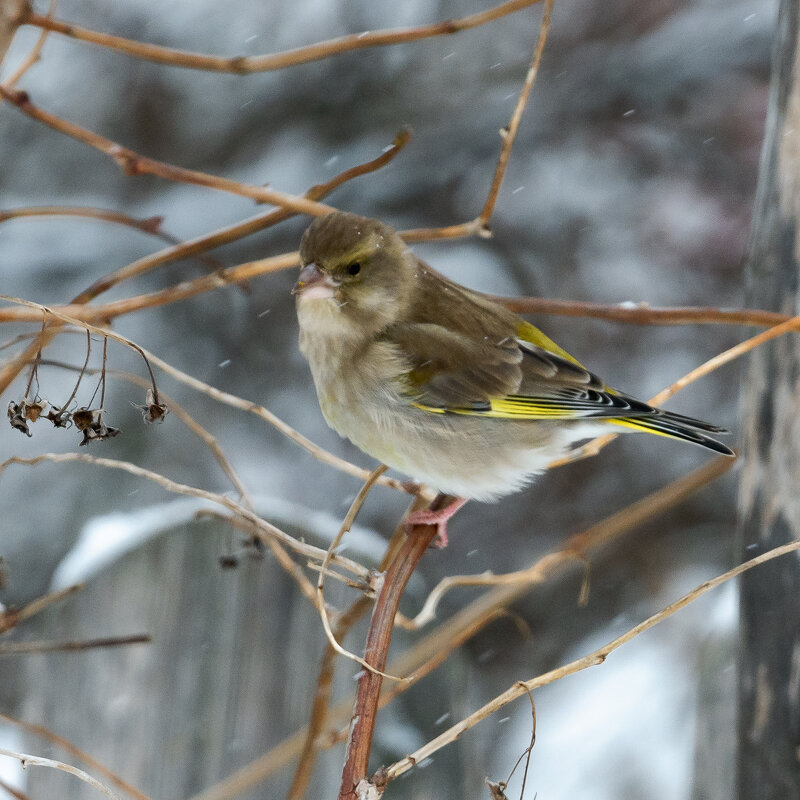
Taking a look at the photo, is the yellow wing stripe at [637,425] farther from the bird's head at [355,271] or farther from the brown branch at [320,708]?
the brown branch at [320,708]

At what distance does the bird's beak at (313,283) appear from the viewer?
6.37 feet

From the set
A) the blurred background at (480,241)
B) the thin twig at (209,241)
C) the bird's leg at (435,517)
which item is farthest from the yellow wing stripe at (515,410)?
the blurred background at (480,241)

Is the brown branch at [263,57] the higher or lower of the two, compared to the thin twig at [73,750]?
higher

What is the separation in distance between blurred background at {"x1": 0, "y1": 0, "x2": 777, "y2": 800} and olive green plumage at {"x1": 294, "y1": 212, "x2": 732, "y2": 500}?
69.2 inches

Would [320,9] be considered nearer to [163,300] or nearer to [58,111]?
[58,111]

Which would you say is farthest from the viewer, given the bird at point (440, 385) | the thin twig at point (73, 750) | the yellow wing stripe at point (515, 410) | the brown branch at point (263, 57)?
the yellow wing stripe at point (515, 410)

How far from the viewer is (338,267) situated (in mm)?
2033

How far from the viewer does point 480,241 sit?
440cm

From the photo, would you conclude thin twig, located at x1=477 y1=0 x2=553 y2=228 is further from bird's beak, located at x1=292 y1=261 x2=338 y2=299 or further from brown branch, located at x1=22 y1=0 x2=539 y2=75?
bird's beak, located at x1=292 y1=261 x2=338 y2=299

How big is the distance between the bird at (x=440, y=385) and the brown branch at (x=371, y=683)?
61 centimetres

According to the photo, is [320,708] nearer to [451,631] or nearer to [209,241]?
[451,631]

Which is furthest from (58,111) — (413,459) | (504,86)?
(413,459)

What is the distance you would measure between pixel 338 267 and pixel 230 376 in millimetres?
2209

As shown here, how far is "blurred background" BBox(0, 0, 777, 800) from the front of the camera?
4.03m
